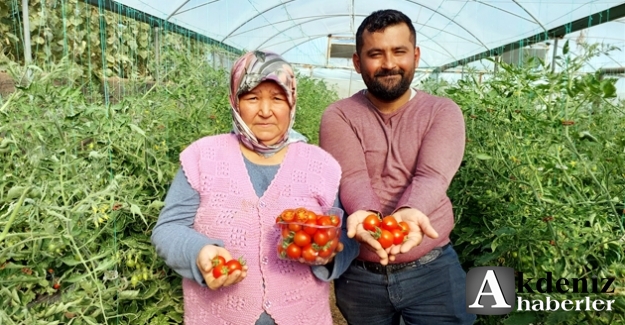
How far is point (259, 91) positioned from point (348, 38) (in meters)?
12.2

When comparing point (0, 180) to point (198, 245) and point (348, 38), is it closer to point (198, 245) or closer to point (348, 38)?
point (198, 245)

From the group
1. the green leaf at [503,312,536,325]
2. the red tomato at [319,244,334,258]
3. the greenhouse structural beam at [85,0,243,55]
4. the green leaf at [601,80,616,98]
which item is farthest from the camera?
the greenhouse structural beam at [85,0,243,55]

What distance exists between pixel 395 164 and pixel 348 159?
5.9 inches

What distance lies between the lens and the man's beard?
5.02ft

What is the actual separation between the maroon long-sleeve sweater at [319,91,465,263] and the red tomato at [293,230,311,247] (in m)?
0.24

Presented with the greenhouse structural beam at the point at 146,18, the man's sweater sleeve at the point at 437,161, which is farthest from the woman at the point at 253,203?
the greenhouse structural beam at the point at 146,18

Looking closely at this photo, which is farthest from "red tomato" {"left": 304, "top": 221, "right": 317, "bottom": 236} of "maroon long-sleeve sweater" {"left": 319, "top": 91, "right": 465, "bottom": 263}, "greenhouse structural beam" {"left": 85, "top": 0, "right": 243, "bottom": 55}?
"greenhouse structural beam" {"left": 85, "top": 0, "right": 243, "bottom": 55}

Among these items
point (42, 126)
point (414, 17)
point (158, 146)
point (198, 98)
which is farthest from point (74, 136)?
point (414, 17)

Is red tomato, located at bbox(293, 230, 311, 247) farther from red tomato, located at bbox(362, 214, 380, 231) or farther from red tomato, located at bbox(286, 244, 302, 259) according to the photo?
red tomato, located at bbox(362, 214, 380, 231)

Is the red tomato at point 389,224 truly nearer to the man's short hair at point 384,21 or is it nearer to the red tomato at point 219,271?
the red tomato at point 219,271

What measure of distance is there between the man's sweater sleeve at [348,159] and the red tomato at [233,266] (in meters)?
0.39
